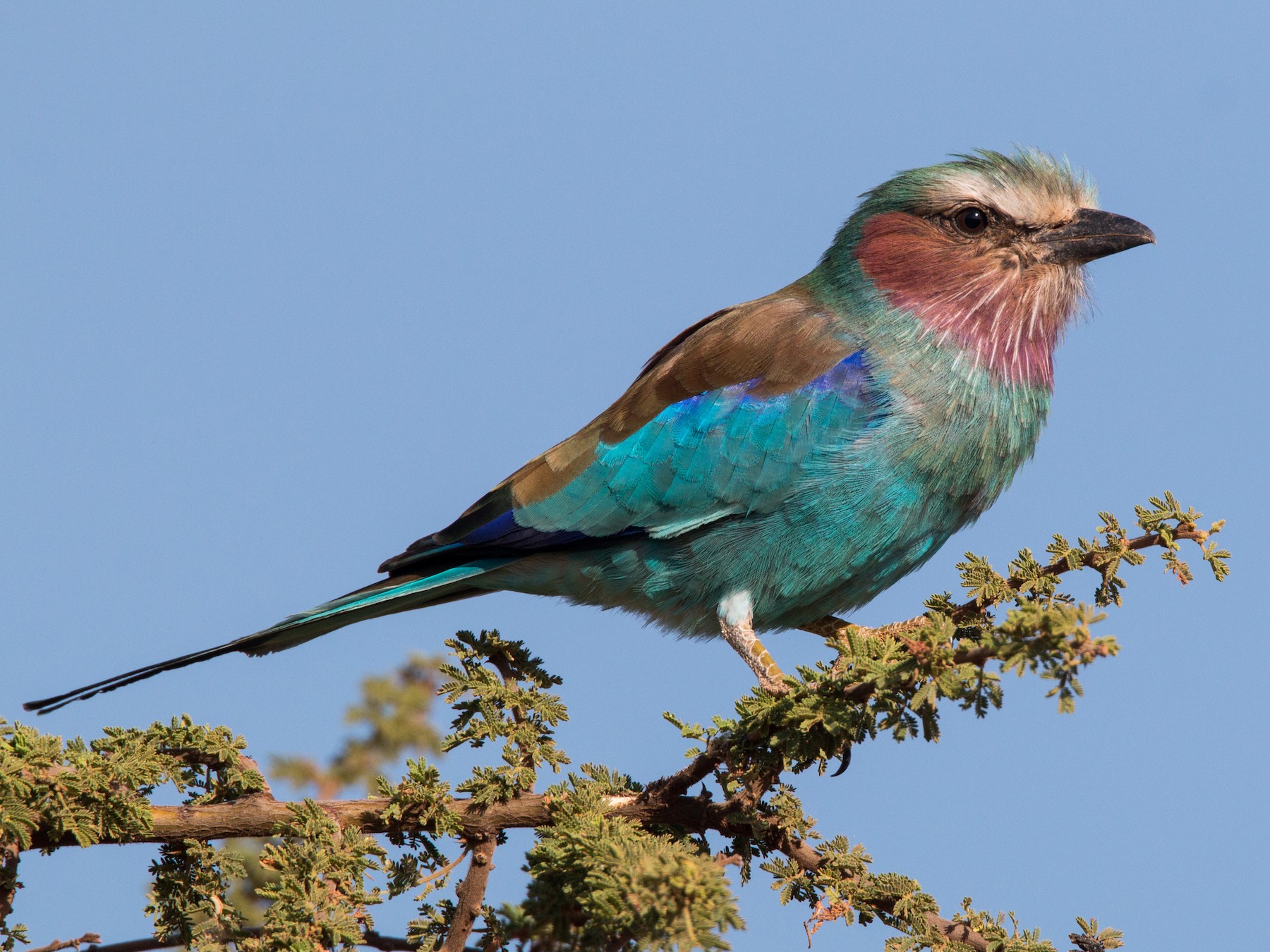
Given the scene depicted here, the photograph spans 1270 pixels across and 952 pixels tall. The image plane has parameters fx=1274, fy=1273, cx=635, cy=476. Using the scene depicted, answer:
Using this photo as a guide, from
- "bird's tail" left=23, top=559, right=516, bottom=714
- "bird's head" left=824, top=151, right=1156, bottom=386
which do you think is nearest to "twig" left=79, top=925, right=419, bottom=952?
"bird's tail" left=23, top=559, right=516, bottom=714

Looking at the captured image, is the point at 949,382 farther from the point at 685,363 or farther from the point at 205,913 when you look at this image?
the point at 205,913

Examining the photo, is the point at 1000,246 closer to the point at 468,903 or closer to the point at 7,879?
the point at 468,903

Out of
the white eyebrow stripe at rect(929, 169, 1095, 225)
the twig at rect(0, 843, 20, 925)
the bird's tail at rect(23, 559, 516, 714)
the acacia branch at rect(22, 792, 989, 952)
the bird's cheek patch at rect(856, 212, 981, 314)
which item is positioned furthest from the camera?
the white eyebrow stripe at rect(929, 169, 1095, 225)

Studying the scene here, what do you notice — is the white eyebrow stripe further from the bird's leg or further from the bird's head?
the bird's leg

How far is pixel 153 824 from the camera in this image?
159 inches

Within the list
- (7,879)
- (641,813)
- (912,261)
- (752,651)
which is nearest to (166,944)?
(7,879)

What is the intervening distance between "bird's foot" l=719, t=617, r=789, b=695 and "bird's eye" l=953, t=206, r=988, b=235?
2.20m

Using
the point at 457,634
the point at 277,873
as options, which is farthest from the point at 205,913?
the point at 457,634

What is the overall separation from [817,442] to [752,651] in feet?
3.13

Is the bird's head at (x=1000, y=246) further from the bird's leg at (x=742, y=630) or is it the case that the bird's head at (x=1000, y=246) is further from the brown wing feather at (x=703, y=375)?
the bird's leg at (x=742, y=630)

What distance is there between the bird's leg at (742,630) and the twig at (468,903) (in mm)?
1720

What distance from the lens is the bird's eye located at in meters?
6.15

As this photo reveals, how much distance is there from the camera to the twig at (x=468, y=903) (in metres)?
3.93

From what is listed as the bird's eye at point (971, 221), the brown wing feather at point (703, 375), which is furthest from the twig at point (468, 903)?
the bird's eye at point (971, 221)
